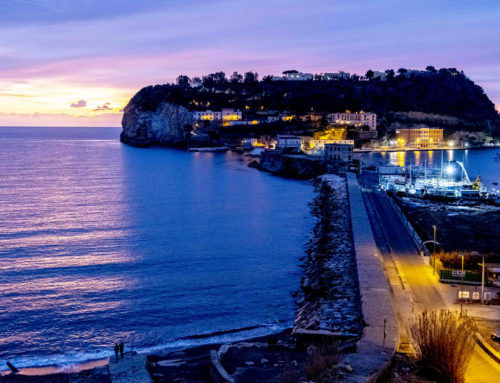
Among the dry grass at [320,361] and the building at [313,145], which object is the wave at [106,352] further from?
the building at [313,145]

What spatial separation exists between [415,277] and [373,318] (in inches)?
204

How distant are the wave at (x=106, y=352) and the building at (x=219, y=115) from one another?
413 ft

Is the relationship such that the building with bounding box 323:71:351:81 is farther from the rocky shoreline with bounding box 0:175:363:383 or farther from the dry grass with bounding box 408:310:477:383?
the dry grass with bounding box 408:310:477:383

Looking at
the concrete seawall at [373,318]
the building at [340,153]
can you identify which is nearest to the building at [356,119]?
the building at [340,153]

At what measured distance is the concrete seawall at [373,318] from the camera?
10688mm

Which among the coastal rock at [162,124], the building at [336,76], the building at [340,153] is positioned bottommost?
the building at [340,153]

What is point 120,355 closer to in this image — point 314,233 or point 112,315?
point 112,315

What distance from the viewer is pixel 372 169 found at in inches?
A: 2854

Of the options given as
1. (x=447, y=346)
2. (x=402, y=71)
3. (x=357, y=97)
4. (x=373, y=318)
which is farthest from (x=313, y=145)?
(x=402, y=71)

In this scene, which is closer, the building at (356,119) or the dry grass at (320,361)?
the dry grass at (320,361)

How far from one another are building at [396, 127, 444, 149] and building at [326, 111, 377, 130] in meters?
7.58

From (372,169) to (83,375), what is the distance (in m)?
63.7

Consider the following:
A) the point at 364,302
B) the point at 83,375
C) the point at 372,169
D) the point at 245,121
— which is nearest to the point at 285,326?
the point at 364,302

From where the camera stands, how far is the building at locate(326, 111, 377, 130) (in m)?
130
